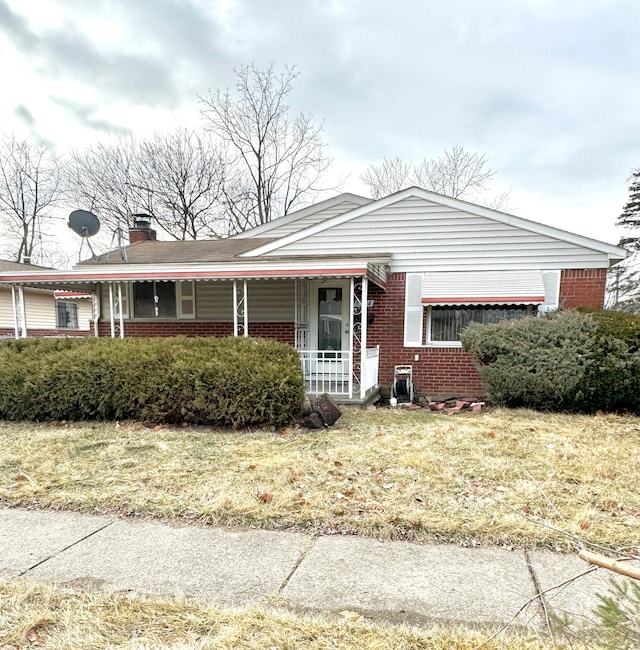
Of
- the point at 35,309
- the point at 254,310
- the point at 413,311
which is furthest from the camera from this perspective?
the point at 35,309

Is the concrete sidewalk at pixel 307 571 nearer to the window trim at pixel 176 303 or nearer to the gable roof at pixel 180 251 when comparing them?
the window trim at pixel 176 303

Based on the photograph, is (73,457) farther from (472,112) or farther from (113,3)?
(472,112)

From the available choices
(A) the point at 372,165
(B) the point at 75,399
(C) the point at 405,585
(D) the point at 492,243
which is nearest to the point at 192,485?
(C) the point at 405,585

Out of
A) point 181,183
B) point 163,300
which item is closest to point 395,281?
point 163,300

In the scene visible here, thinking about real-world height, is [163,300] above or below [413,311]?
above

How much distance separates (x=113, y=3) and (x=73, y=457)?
377 inches

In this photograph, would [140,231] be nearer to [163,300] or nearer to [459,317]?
[163,300]

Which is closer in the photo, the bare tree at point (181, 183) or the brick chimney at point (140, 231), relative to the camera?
the brick chimney at point (140, 231)

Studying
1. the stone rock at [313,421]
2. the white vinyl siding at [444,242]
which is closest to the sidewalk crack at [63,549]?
the stone rock at [313,421]

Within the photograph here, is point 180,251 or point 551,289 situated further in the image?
point 180,251

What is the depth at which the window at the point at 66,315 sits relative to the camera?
21.6 metres

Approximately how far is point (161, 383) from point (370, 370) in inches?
158

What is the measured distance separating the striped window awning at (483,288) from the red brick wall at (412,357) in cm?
75

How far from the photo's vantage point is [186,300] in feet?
33.9
